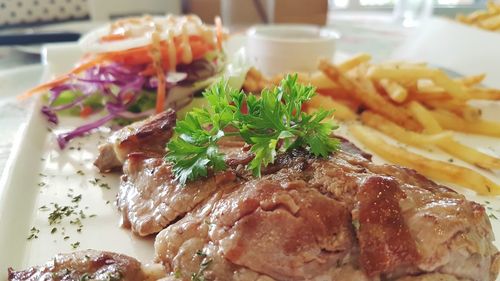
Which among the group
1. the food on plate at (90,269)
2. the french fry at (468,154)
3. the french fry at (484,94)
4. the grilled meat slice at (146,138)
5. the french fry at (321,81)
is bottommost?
the french fry at (468,154)

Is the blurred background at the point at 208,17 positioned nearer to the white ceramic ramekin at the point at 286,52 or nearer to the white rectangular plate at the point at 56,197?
the white ceramic ramekin at the point at 286,52

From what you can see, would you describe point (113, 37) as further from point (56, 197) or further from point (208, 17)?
point (208, 17)

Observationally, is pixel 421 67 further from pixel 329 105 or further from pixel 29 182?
pixel 29 182

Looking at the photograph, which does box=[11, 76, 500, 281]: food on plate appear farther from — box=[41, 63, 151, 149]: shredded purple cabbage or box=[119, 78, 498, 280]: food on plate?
box=[41, 63, 151, 149]: shredded purple cabbage

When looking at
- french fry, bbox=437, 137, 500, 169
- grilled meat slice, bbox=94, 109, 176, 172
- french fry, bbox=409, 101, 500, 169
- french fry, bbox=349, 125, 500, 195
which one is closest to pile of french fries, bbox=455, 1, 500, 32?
french fry, bbox=409, 101, 500, 169

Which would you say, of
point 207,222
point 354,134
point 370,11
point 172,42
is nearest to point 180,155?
point 207,222

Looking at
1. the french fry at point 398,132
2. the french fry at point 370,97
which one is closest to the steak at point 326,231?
the french fry at point 398,132
